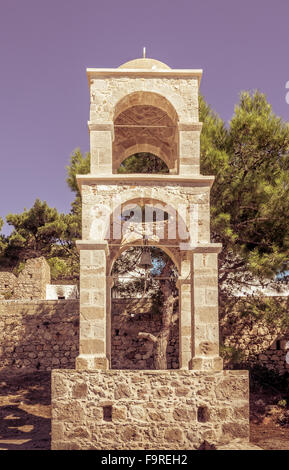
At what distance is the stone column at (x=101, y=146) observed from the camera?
718 cm

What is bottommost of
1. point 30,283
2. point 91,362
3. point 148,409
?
point 148,409

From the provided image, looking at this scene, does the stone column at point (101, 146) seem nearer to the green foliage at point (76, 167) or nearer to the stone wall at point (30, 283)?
the green foliage at point (76, 167)

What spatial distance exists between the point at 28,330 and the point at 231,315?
6.15m

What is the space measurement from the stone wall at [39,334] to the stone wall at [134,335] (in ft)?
4.08

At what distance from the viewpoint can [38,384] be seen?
1298 cm

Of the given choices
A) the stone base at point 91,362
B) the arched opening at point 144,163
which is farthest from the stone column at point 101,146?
the arched opening at point 144,163

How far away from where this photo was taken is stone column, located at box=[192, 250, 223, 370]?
21.3 ft

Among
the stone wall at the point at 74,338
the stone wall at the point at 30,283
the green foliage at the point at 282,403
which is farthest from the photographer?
the stone wall at the point at 30,283

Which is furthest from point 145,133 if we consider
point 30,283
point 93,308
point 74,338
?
point 30,283

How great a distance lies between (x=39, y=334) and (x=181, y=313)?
744cm

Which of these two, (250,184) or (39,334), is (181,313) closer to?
(250,184)

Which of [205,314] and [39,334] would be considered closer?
[205,314]

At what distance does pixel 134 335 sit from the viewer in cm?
1398
